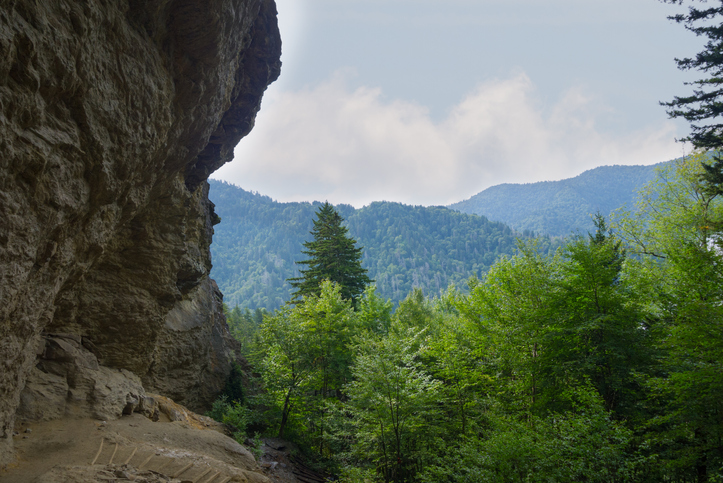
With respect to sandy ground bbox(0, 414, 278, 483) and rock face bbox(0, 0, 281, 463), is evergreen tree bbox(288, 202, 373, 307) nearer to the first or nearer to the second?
rock face bbox(0, 0, 281, 463)

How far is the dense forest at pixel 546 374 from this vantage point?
29.8 ft

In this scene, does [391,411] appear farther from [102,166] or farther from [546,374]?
[102,166]

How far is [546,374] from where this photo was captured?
14109mm

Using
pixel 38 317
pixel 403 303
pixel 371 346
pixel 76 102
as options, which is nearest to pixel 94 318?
pixel 38 317

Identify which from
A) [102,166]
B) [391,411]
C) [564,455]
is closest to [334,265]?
[391,411]

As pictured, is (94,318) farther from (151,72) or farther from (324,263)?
(324,263)

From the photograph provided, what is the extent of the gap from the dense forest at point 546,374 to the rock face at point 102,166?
7.91 meters

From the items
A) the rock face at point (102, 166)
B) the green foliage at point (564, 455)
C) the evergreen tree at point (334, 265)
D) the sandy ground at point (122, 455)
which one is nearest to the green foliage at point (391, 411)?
the green foliage at point (564, 455)

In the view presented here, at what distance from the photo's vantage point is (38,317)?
6.98 meters

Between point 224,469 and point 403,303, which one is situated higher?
point 403,303

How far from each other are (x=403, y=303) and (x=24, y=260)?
2946 cm

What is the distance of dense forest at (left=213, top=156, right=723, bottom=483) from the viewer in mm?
9070

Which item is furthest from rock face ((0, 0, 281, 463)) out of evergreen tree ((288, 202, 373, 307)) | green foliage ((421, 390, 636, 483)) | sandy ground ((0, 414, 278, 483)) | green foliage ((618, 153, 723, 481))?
evergreen tree ((288, 202, 373, 307))

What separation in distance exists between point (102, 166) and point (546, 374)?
15.6m
